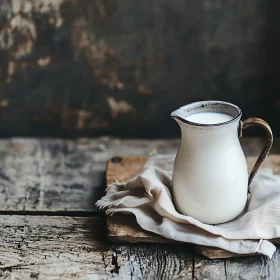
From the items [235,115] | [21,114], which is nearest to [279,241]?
[235,115]

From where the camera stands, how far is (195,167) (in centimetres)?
89

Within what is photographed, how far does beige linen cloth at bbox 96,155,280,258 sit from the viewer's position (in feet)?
2.91

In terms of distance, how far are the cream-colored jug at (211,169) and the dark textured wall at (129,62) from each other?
41 centimetres

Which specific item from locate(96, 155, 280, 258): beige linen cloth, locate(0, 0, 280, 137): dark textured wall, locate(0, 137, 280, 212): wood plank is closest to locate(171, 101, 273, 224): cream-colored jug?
locate(96, 155, 280, 258): beige linen cloth

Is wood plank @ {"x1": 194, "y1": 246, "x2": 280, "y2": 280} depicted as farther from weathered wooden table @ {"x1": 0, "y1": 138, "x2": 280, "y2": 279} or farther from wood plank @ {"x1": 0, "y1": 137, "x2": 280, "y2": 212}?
wood plank @ {"x1": 0, "y1": 137, "x2": 280, "y2": 212}

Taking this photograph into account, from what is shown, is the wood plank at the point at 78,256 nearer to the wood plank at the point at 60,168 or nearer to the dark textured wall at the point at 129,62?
the wood plank at the point at 60,168

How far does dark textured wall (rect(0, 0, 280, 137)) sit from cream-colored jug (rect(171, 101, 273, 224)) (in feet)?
1.33

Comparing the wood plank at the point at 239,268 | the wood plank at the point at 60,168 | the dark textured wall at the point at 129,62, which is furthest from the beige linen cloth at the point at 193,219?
the dark textured wall at the point at 129,62

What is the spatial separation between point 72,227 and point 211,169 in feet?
0.88

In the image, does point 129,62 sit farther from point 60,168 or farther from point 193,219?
point 193,219

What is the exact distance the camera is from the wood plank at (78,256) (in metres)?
0.88

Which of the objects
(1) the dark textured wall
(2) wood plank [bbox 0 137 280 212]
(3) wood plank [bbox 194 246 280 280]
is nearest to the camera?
(3) wood plank [bbox 194 246 280 280]

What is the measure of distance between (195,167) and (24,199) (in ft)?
1.20

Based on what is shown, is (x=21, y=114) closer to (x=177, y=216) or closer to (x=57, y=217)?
(x=57, y=217)
